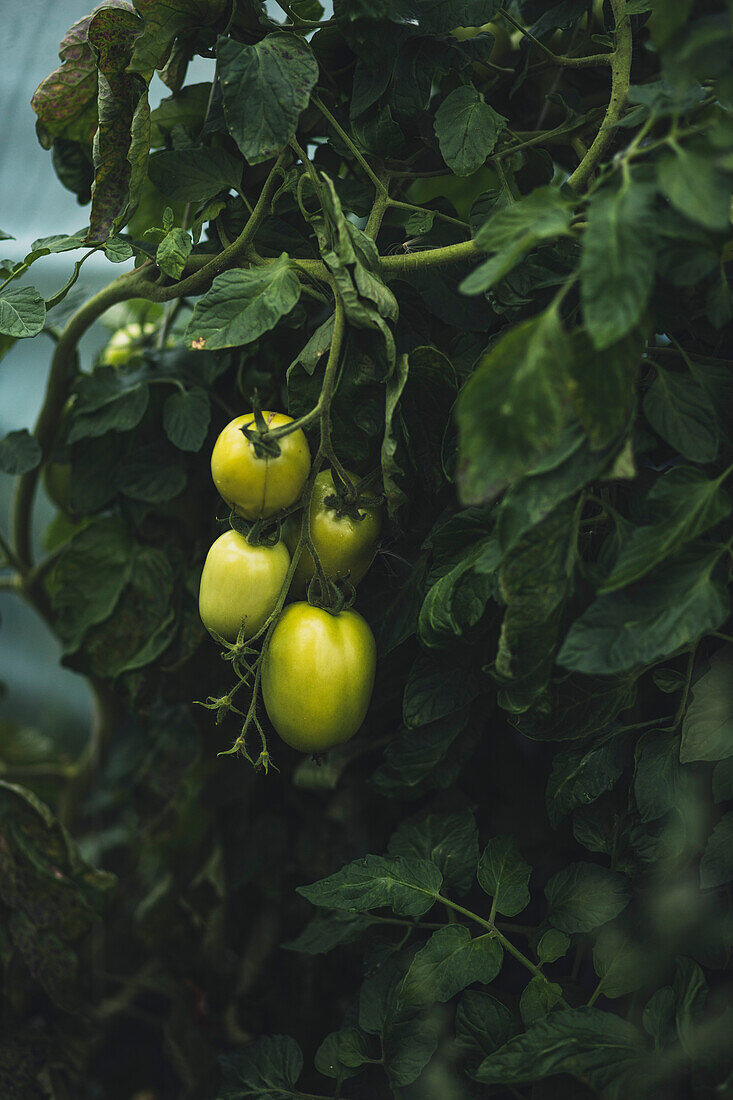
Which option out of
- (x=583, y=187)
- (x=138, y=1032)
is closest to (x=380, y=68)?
(x=583, y=187)

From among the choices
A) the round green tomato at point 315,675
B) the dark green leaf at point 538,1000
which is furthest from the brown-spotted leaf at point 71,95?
the dark green leaf at point 538,1000

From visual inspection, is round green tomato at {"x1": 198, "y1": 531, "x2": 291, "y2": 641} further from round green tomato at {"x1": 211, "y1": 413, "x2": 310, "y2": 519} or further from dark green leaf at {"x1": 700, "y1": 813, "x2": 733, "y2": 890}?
dark green leaf at {"x1": 700, "y1": 813, "x2": 733, "y2": 890}

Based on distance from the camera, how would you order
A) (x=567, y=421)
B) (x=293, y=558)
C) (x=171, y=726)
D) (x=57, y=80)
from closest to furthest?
(x=567, y=421)
(x=293, y=558)
(x=57, y=80)
(x=171, y=726)

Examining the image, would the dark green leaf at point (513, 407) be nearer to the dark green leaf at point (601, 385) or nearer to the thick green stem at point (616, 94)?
the dark green leaf at point (601, 385)

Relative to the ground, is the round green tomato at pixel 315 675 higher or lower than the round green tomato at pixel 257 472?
lower

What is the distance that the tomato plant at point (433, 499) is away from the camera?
1.19 ft

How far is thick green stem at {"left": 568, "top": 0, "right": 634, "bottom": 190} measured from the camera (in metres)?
0.47

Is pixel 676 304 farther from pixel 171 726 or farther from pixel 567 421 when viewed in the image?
pixel 171 726

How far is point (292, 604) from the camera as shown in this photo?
1.61 feet

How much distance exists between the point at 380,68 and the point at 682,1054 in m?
0.58

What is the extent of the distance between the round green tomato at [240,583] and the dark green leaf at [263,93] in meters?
0.21

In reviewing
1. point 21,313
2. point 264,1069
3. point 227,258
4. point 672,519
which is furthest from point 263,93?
point 264,1069

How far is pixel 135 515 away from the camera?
0.71 m

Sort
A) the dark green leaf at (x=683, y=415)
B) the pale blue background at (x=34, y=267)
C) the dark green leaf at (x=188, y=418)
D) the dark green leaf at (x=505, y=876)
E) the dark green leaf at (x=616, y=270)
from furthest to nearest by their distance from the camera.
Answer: the pale blue background at (x=34, y=267) → the dark green leaf at (x=188, y=418) → the dark green leaf at (x=505, y=876) → the dark green leaf at (x=683, y=415) → the dark green leaf at (x=616, y=270)
